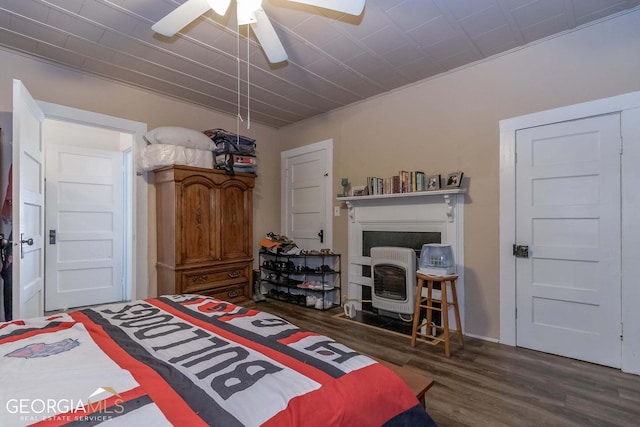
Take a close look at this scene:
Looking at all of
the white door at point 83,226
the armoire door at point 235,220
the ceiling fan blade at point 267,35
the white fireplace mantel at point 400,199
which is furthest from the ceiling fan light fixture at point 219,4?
the white door at point 83,226

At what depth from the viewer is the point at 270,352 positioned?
1.14 m

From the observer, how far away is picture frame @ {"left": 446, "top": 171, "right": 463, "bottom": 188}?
285cm

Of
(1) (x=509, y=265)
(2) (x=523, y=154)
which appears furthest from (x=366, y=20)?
(1) (x=509, y=265)

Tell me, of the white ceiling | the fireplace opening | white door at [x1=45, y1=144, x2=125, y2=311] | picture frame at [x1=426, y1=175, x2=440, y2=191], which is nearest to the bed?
the fireplace opening

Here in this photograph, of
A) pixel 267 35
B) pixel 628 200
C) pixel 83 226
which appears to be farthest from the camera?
pixel 83 226

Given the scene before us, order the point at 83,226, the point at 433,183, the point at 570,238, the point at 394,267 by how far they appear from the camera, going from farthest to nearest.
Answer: the point at 83,226 < the point at 394,267 < the point at 433,183 < the point at 570,238

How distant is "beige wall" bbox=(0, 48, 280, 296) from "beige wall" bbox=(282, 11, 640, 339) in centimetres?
142

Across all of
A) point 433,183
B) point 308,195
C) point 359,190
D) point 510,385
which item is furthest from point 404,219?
point 510,385

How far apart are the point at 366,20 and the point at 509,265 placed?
2.33 metres

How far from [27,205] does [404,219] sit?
3.27 metres

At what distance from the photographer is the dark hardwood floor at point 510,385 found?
5.60ft

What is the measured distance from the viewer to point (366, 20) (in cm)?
224

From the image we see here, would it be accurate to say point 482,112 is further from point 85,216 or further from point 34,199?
point 85,216

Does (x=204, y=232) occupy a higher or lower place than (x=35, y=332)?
higher
